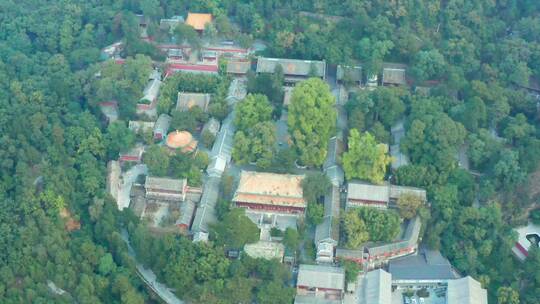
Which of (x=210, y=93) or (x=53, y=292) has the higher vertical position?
(x=210, y=93)

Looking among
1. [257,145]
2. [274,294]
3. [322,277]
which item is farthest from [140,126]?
[322,277]

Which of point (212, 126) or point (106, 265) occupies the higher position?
point (212, 126)

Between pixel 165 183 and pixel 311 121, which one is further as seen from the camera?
pixel 311 121

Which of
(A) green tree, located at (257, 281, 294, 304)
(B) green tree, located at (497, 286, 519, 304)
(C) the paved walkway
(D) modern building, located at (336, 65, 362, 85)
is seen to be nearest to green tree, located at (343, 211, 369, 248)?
(A) green tree, located at (257, 281, 294, 304)

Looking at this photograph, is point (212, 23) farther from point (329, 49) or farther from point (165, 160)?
point (165, 160)

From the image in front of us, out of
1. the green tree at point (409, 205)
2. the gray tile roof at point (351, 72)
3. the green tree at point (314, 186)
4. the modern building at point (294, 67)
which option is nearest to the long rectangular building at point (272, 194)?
the green tree at point (314, 186)

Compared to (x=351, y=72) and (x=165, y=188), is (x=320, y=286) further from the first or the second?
(x=351, y=72)

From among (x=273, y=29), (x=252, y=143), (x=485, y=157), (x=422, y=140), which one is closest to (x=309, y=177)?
(x=252, y=143)
